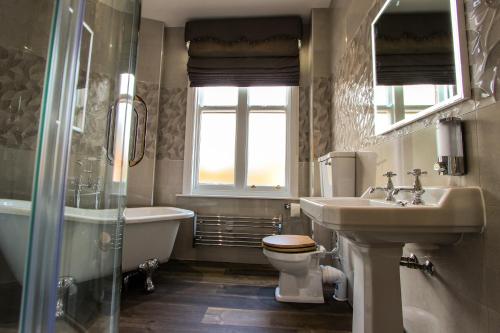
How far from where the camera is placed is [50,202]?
59 centimetres

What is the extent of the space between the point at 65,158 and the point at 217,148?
2260 mm

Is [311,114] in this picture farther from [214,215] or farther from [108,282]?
[108,282]

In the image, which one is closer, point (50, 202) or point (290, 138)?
point (50, 202)

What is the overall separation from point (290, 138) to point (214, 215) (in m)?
1.22

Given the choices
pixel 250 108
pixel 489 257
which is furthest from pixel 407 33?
pixel 250 108

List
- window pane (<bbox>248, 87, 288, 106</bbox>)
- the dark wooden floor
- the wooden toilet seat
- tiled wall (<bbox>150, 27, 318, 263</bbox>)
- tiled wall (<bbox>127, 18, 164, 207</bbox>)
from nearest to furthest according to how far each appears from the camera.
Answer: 1. the dark wooden floor
2. the wooden toilet seat
3. tiled wall (<bbox>150, 27, 318, 263</bbox>)
4. tiled wall (<bbox>127, 18, 164, 207</bbox>)
5. window pane (<bbox>248, 87, 288, 106</bbox>)

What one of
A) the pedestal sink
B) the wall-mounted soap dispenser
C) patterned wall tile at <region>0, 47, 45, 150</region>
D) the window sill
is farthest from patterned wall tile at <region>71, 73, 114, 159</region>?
the window sill

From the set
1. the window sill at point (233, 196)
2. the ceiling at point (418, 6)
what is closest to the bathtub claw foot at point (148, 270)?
the window sill at point (233, 196)

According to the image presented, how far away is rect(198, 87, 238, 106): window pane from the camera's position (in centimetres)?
289

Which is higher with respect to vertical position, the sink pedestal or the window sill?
the window sill

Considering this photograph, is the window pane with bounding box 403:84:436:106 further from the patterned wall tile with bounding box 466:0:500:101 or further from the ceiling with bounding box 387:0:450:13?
the ceiling with bounding box 387:0:450:13

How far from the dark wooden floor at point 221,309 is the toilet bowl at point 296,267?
0.23 feet

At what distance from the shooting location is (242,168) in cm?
280

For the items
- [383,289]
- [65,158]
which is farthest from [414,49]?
[65,158]
